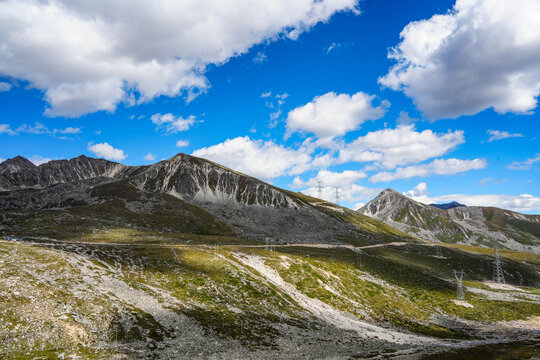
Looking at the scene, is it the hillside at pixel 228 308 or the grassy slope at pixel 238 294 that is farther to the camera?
the grassy slope at pixel 238 294

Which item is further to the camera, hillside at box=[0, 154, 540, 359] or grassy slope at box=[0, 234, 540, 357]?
grassy slope at box=[0, 234, 540, 357]

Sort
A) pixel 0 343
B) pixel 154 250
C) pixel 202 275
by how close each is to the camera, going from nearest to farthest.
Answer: pixel 0 343, pixel 202 275, pixel 154 250

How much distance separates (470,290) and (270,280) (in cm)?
8761

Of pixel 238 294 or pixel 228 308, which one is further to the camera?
pixel 238 294

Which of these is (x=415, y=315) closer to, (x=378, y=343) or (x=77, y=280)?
(x=378, y=343)

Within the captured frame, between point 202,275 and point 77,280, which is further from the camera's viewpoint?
point 202,275

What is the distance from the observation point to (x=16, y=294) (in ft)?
132

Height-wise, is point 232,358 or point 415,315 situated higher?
point 232,358

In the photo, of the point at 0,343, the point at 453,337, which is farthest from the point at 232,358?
the point at 453,337

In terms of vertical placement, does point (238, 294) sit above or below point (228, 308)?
above

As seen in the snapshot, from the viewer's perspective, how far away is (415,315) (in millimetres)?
74438

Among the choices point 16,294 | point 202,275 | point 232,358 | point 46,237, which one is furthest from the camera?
point 46,237

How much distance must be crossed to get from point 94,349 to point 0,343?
29.4ft

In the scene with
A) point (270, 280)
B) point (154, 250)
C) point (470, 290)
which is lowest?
point (470, 290)
